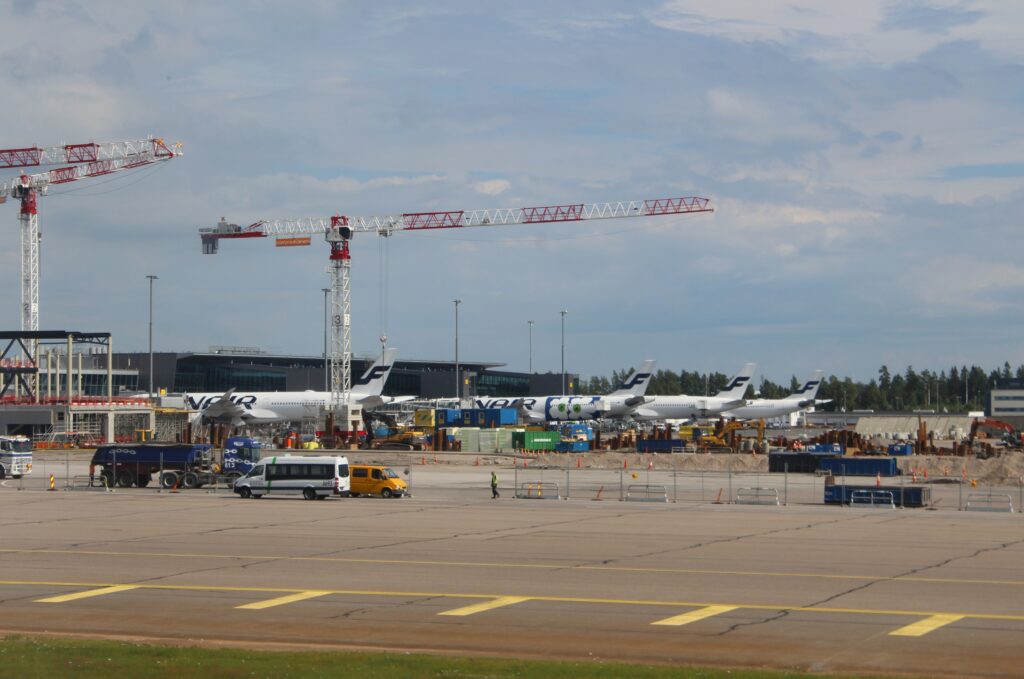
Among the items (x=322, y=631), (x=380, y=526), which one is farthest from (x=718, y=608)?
(x=380, y=526)

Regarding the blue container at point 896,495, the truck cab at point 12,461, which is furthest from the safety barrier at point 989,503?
the truck cab at point 12,461

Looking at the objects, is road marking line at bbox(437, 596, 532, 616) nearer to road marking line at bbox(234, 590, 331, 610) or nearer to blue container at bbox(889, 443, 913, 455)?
road marking line at bbox(234, 590, 331, 610)

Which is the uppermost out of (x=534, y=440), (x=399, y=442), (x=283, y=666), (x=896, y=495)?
(x=534, y=440)

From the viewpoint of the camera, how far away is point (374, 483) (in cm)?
5500

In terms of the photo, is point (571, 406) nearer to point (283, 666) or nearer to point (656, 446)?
point (656, 446)

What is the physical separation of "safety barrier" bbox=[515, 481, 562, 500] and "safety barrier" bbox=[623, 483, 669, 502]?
3361 mm

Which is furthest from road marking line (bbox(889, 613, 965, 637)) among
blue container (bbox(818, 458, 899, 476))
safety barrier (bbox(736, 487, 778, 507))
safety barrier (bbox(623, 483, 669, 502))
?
blue container (bbox(818, 458, 899, 476))

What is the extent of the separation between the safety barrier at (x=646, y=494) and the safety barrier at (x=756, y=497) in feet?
11.1

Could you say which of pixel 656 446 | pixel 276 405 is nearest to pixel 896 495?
pixel 656 446

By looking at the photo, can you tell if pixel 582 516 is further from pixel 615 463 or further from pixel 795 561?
pixel 615 463

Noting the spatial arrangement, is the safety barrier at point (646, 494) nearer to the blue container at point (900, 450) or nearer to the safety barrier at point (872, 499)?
the safety barrier at point (872, 499)

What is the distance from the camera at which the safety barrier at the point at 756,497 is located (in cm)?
5322

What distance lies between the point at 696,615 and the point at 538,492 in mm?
34413

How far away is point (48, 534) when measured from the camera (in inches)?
1451
